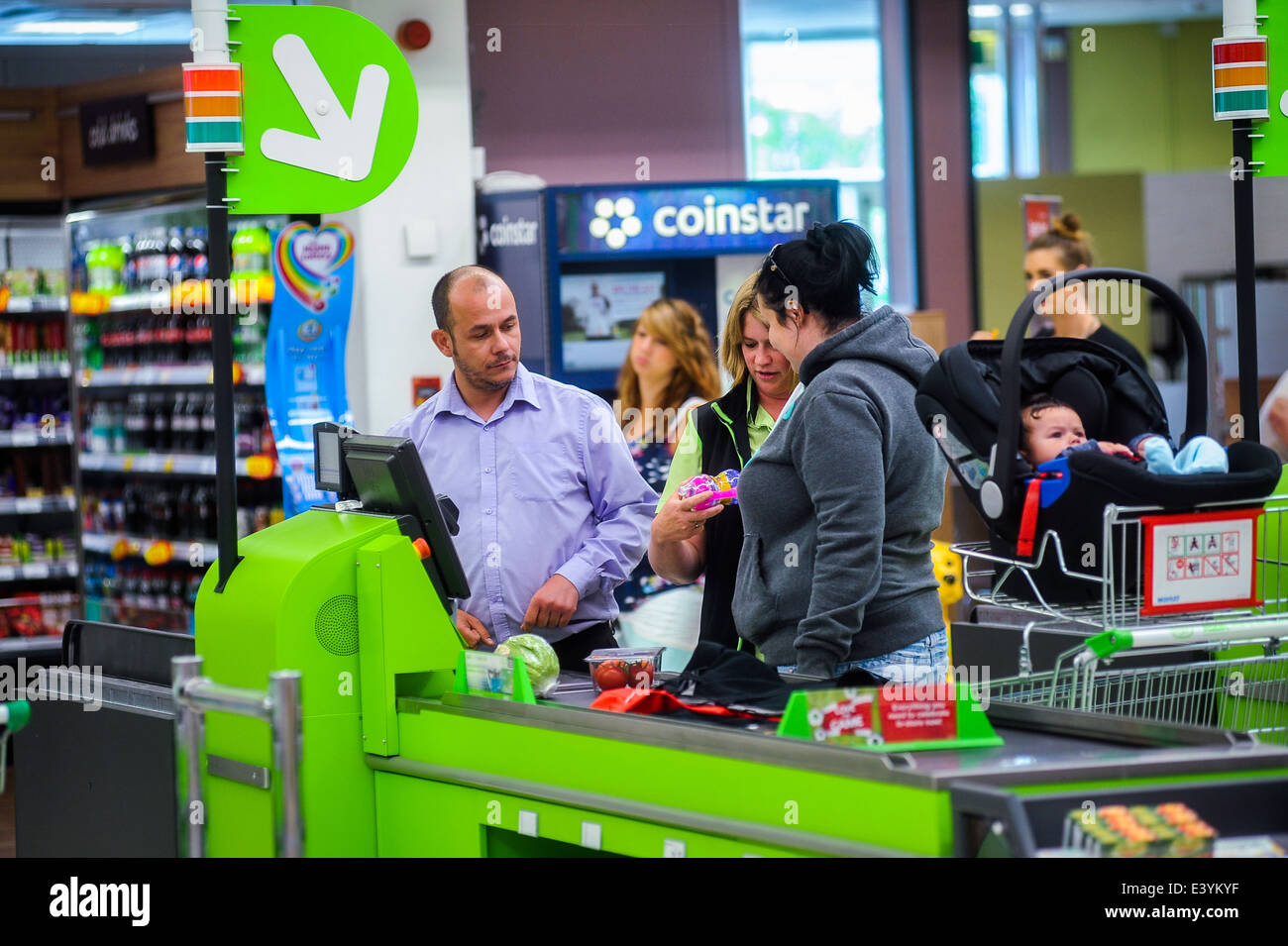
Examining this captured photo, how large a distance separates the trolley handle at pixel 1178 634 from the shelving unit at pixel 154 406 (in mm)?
5169

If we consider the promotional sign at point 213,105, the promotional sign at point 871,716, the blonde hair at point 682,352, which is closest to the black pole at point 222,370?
the promotional sign at point 213,105

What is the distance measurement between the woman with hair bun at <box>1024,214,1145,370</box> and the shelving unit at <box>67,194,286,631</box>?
3.38m

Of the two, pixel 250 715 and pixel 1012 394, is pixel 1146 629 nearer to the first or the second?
pixel 1012 394

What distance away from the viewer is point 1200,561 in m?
2.48

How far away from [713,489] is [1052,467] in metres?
0.95

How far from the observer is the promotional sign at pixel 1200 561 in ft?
7.98

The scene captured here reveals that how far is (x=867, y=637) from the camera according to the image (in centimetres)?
289

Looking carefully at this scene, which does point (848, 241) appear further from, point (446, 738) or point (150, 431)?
point (150, 431)

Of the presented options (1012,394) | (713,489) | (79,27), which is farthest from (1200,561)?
(79,27)

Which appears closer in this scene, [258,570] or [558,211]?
[258,570]

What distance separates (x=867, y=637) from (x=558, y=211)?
174 inches

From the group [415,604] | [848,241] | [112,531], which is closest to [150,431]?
[112,531]

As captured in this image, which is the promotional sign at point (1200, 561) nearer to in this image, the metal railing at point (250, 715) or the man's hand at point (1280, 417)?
the metal railing at point (250, 715)
